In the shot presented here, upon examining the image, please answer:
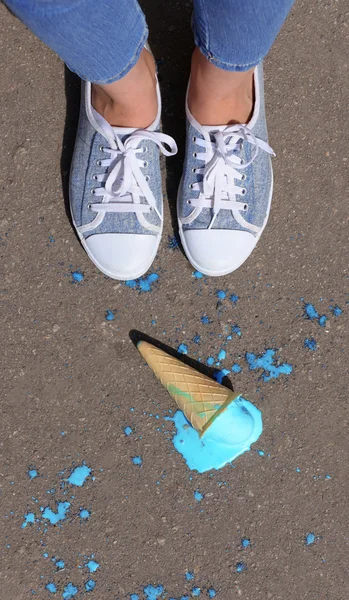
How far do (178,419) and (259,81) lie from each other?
141 centimetres

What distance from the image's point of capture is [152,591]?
206 cm

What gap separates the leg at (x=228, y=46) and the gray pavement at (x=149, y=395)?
0.37 metres

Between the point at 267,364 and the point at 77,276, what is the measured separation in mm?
892

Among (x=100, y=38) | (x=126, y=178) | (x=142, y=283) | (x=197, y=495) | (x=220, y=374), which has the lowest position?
(x=197, y=495)

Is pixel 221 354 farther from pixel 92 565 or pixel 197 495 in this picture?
pixel 92 565

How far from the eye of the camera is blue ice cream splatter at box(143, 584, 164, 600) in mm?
2059

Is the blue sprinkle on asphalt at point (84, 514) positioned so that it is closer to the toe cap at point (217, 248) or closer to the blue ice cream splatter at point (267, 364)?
the blue ice cream splatter at point (267, 364)

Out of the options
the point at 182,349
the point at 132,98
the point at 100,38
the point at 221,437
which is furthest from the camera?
the point at 182,349

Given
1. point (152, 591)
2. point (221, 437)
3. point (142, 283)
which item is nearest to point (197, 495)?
point (221, 437)

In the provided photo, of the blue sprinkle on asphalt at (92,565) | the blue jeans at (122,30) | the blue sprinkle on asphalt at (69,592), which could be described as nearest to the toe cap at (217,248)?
the blue jeans at (122,30)

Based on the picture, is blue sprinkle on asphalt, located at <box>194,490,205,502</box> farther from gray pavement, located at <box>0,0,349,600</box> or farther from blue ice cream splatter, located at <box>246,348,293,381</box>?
blue ice cream splatter, located at <box>246,348,293,381</box>

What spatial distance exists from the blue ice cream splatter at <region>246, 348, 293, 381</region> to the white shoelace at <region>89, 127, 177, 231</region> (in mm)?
Answer: 707

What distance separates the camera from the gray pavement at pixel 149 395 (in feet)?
6.81

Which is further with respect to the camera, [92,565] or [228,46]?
[92,565]
